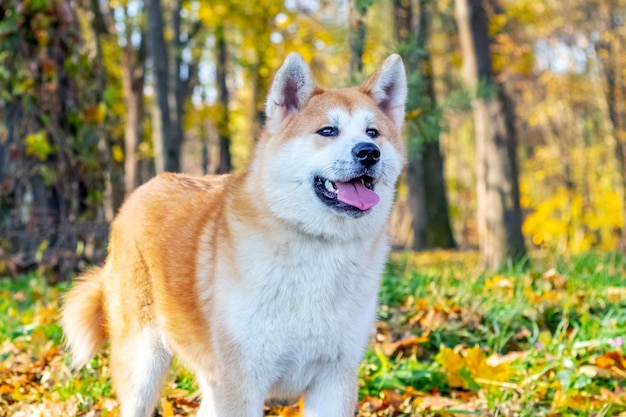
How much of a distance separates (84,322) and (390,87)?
6.76 feet

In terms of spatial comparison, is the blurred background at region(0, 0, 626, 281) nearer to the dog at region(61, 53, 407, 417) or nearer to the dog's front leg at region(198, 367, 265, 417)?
the dog at region(61, 53, 407, 417)

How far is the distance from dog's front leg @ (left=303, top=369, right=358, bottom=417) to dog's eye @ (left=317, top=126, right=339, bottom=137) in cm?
106

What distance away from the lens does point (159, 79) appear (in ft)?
42.2

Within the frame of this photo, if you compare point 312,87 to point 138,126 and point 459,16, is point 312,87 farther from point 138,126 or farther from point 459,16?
point 138,126

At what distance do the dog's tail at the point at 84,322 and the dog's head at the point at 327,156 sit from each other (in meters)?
1.29

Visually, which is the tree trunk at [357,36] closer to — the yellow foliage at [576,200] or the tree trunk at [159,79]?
the tree trunk at [159,79]

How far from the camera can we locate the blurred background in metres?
7.37

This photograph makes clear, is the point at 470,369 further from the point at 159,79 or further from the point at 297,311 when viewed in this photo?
the point at 159,79

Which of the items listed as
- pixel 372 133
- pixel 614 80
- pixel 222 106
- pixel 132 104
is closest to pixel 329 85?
pixel 372 133

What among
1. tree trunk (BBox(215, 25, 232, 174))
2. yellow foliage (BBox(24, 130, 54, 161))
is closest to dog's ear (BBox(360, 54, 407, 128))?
yellow foliage (BBox(24, 130, 54, 161))

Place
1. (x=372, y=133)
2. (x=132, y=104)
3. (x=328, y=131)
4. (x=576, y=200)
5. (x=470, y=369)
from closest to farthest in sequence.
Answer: (x=328, y=131)
(x=372, y=133)
(x=470, y=369)
(x=132, y=104)
(x=576, y=200)

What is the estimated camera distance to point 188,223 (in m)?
3.44

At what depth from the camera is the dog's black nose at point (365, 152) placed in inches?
116

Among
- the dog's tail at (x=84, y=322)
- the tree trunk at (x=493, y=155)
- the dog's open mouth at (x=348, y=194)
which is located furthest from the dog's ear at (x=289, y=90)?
the tree trunk at (x=493, y=155)
